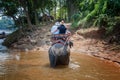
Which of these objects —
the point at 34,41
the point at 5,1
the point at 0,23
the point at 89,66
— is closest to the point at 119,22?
the point at 89,66

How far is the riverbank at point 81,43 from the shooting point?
15.2 metres

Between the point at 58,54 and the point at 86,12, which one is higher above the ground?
the point at 86,12

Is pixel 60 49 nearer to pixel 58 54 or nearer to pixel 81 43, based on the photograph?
pixel 58 54

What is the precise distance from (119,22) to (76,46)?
154 inches

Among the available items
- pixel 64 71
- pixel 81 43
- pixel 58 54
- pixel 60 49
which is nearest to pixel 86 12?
pixel 81 43

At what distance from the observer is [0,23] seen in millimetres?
56656

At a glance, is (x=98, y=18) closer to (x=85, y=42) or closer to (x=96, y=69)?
(x=85, y=42)

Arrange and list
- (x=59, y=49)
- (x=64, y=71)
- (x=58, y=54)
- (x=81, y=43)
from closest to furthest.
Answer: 1. (x=64, y=71)
2. (x=58, y=54)
3. (x=59, y=49)
4. (x=81, y=43)

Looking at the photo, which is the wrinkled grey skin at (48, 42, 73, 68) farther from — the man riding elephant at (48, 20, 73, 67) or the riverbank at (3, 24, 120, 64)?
the riverbank at (3, 24, 120, 64)

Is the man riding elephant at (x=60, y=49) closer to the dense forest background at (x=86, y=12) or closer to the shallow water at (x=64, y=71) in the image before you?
the shallow water at (x=64, y=71)

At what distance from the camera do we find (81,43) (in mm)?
18812

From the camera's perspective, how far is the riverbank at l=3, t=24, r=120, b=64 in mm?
15164

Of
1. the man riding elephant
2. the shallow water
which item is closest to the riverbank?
the shallow water

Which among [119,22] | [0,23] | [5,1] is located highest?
[5,1]
